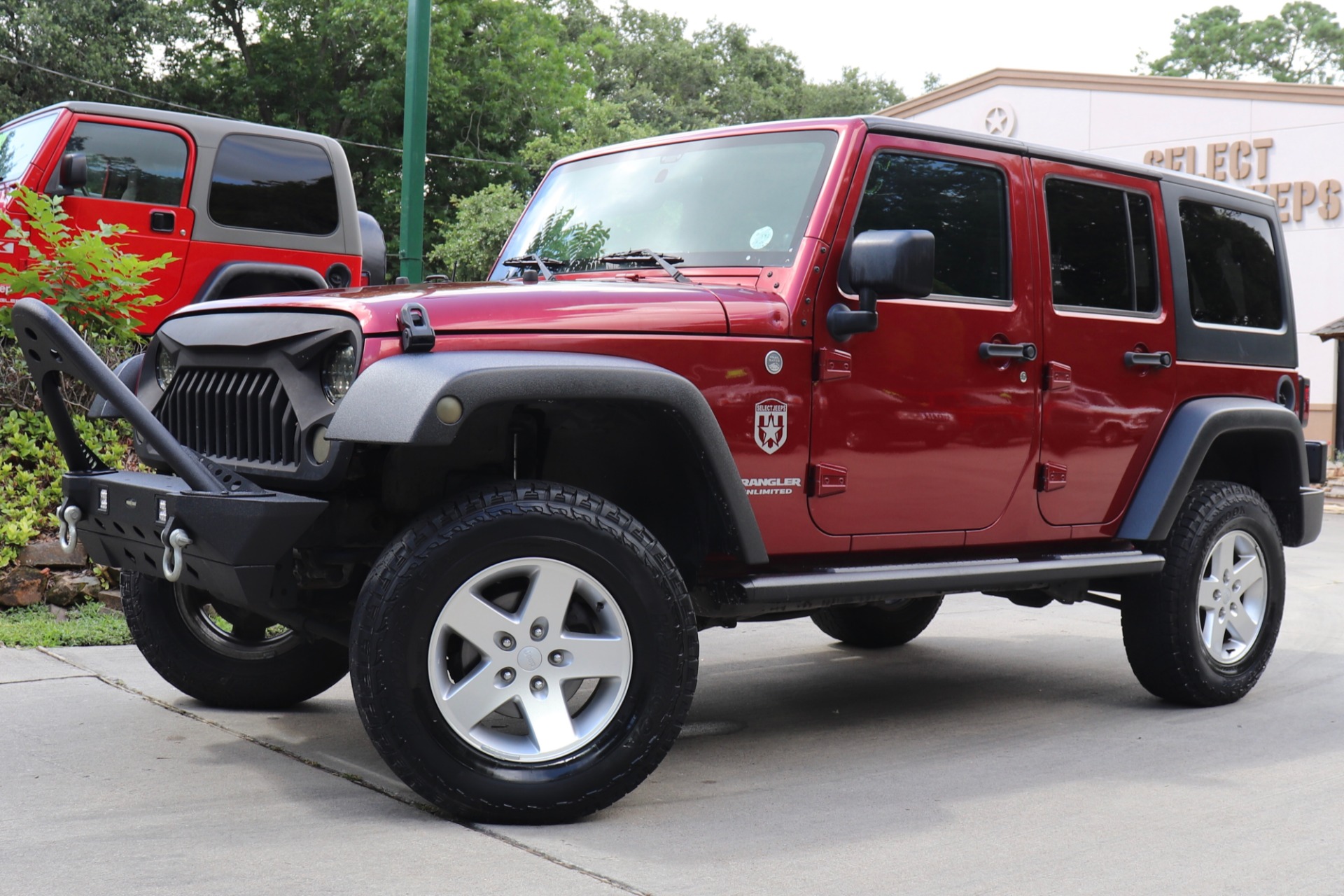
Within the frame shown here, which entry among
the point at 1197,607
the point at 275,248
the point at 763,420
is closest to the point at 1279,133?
the point at 275,248

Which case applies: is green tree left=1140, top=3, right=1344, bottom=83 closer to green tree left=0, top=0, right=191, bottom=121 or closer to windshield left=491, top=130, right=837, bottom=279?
green tree left=0, top=0, right=191, bottom=121

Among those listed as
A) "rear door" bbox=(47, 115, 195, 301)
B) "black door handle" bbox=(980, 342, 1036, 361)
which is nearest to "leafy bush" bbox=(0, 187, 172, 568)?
"rear door" bbox=(47, 115, 195, 301)

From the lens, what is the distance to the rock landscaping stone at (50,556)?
6.36m

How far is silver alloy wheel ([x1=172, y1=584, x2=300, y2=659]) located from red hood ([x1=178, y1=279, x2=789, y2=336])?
42.9 inches

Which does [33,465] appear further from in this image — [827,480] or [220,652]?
[827,480]

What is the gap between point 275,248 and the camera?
1010cm

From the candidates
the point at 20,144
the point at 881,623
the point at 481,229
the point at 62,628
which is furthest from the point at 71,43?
the point at 881,623

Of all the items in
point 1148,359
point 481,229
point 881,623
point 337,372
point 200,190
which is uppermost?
point 481,229

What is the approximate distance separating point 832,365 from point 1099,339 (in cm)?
143

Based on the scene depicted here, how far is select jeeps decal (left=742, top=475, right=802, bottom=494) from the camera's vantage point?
407 centimetres

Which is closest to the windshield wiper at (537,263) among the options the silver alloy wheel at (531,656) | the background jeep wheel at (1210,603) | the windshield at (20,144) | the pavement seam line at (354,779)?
the silver alloy wheel at (531,656)

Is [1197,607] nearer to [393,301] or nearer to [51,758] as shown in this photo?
[393,301]

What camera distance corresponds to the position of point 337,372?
3672 millimetres

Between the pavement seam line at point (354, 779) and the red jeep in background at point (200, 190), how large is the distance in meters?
4.04
